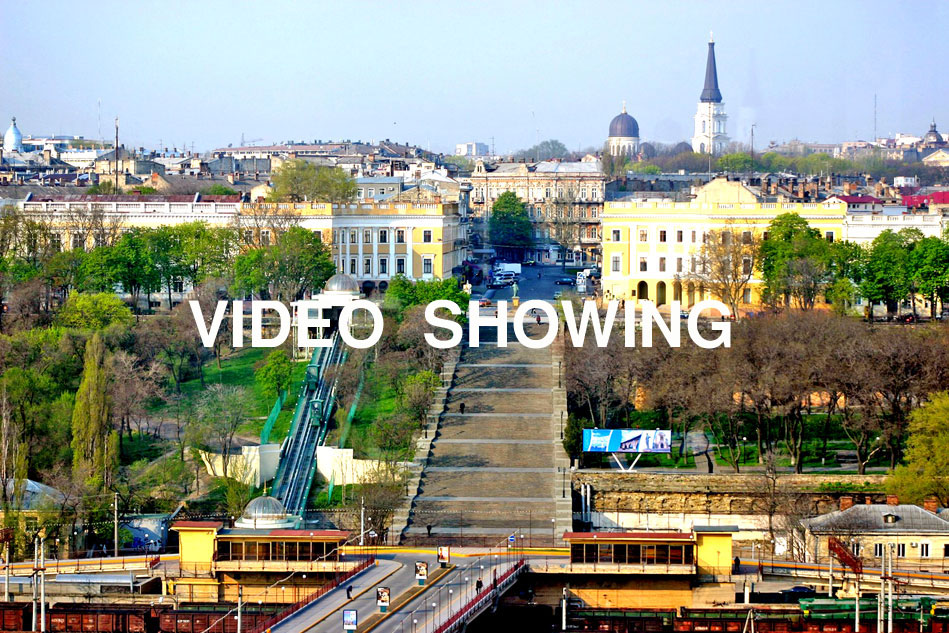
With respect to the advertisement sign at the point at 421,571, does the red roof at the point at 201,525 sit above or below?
above

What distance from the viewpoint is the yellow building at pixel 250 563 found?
44219 mm

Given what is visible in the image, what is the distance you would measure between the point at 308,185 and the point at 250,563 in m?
47.5

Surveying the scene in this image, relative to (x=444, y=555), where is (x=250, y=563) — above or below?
below

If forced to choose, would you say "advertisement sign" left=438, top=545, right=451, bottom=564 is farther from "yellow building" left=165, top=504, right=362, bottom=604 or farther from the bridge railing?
"yellow building" left=165, top=504, right=362, bottom=604

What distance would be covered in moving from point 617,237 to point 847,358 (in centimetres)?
2851

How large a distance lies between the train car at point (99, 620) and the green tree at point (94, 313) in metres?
27.3

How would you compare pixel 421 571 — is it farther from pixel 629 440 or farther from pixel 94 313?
pixel 94 313

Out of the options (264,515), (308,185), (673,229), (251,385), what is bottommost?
(264,515)

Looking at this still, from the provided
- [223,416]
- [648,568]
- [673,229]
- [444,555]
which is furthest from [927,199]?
[444,555]

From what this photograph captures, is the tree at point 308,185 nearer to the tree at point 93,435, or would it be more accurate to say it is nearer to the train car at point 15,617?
the tree at point 93,435

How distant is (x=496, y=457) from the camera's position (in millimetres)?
56219

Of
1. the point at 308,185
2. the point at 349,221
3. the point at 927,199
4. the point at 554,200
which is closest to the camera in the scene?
the point at 349,221

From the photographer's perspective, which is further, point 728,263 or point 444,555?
point 728,263

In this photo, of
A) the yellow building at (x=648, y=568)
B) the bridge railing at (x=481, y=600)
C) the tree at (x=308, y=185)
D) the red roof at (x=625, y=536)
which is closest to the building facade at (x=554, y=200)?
the tree at (x=308, y=185)
